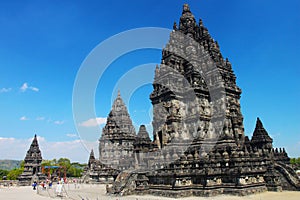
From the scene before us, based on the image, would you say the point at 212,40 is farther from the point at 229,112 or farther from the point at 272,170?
the point at 272,170

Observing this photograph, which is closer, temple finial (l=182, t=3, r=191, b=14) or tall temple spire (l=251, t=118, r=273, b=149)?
tall temple spire (l=251, t=118, r=273, b=149)

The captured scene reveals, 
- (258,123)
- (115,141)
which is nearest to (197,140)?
(258,123)

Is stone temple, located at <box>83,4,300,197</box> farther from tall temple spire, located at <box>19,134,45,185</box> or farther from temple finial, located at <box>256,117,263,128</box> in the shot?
tall temple spire, located at <box>19,134,45,185</box>

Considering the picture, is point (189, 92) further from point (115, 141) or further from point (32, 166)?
point (32, 166)

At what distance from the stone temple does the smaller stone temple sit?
17044 mm

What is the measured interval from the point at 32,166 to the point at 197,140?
132 feet

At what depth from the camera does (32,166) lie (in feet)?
→ 167

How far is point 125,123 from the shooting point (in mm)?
51438

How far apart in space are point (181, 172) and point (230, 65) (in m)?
18.9

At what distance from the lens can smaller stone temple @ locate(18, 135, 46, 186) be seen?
1894 inches

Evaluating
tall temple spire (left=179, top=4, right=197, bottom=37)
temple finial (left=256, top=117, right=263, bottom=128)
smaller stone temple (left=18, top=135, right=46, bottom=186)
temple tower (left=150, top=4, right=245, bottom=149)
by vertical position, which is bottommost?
smaller stone temple (left=18, top=135, right=46, bottom=186)

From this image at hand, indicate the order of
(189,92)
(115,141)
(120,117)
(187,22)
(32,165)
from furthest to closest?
1. (120,117)
2. (32,165)
3. (115,141)
4. (187,22)
5. (189,92)

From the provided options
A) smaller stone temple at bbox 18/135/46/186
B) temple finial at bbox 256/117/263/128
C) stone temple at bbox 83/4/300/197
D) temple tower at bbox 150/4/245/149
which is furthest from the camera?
smaller stone temple at bbox 18/135/46/186

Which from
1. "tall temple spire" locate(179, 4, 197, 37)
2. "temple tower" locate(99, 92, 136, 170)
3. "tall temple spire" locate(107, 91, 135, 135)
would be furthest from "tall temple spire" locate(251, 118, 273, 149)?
"tall temple spire" locate(107, 91, 135, 135)
